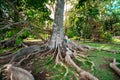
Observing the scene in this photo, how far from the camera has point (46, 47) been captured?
9047mm

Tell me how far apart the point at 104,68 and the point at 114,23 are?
14549 millimetres

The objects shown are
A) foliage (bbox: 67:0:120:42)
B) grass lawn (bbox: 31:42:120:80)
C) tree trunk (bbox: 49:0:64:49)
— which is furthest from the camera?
foliage (bbox: 67:0:120:42)

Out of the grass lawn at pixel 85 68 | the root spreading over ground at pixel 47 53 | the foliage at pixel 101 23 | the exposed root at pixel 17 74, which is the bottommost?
the grass lawn at pixel 85 68

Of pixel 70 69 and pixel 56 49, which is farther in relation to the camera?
pixel 56 49

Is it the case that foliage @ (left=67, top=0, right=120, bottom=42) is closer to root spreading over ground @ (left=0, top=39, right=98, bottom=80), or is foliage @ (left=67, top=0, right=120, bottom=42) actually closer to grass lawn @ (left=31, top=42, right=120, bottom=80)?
root spreading over ground @ (left=0, top=39, right=98, bottom=80)

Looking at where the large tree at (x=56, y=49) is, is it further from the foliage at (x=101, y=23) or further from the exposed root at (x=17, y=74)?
the foliage at (x=101, y=23)

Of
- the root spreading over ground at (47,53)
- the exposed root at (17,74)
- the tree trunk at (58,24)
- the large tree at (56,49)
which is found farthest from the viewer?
the tree trunk at (58,24)

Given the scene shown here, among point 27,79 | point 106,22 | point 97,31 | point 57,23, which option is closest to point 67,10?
point 97,31

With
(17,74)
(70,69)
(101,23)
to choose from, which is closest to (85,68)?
(70,69)

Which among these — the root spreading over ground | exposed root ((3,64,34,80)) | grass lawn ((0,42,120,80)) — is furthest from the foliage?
exposed root ((3,64,34,80))

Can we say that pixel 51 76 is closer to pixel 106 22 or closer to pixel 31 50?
pixel 31 50

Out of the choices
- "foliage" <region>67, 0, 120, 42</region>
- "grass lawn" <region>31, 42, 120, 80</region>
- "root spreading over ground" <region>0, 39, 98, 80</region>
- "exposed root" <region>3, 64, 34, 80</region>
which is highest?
"foliage" <region>67, 0, 120, 42</region>

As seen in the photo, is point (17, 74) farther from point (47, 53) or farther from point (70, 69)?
point (47, 53)

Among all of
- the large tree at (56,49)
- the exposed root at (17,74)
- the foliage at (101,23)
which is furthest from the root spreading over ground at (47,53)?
the foliage at (101,23)
